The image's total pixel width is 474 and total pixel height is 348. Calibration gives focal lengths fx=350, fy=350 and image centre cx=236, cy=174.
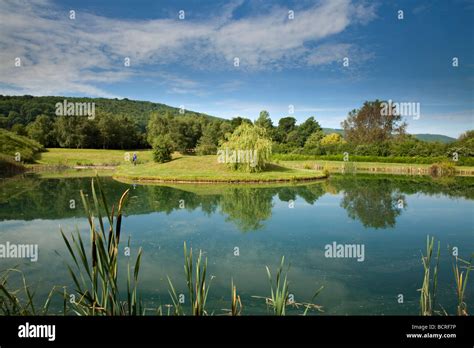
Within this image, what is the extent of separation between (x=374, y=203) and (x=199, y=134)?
29.2 metres

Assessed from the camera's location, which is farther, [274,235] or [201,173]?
[201,173]

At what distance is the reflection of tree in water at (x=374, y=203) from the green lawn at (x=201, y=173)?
3.80m

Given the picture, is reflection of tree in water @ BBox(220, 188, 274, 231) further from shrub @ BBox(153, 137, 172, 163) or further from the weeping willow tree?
shrub @ BBox(153, 137, 172, 163)

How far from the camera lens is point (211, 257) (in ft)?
18.8

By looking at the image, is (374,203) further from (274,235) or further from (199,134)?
(199,134)

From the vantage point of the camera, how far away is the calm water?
14.7ft

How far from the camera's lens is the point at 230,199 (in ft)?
Result: 41.5

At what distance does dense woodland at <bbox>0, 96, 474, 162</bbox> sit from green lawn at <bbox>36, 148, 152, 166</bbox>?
0.95 metres

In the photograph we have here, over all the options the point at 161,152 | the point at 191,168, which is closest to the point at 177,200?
the point at 191,168

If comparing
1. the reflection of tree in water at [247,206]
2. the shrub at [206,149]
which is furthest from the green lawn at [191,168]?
the shrub at [206,149]
